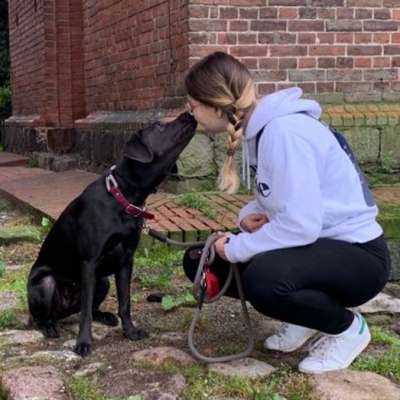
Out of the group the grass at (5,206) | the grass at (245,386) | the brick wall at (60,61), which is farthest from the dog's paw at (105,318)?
the brick wall at (60,61)

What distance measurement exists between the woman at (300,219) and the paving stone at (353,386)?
6cm

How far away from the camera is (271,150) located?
117 inches

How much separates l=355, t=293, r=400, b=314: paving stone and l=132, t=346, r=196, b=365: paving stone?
1.22 meters

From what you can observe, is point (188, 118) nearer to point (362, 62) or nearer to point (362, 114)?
point (362, 114)

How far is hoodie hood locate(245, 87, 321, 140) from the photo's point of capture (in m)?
3.05

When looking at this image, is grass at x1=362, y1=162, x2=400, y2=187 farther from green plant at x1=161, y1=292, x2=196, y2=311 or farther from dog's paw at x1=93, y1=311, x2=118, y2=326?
dog's paw at x1=93, y1=311, x2=118, y2=326

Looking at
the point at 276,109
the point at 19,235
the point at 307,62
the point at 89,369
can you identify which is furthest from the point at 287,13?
the point at 89,369

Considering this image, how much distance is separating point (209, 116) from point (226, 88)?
0.16 metres

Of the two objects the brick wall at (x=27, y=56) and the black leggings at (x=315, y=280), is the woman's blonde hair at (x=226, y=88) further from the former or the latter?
the brick wall at (x=27, y=56)

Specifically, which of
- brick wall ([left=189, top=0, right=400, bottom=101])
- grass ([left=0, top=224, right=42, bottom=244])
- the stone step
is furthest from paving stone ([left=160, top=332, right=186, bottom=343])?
the stone step

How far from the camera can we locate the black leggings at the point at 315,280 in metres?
3.04

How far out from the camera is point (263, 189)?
10.1ft

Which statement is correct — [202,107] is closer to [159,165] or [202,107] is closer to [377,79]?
[159,165]

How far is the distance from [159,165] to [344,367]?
123 cm
